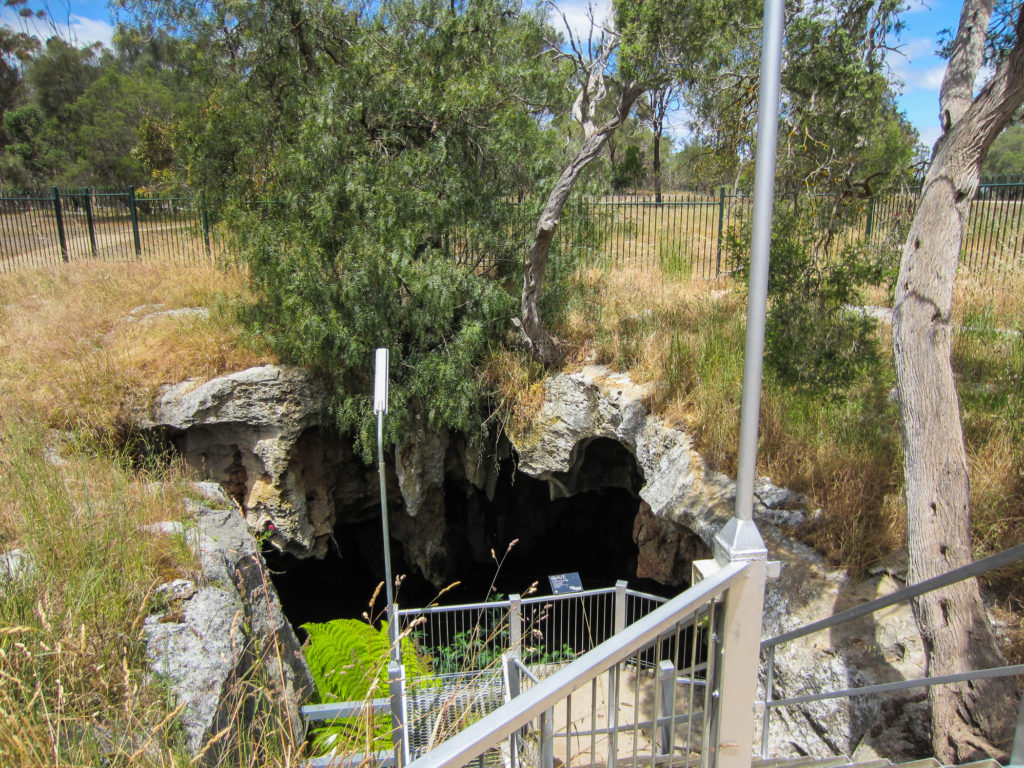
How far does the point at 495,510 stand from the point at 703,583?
11417 mm

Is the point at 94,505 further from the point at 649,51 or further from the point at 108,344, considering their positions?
the point at 649,51

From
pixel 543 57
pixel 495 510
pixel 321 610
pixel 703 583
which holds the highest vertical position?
pixel 543 57

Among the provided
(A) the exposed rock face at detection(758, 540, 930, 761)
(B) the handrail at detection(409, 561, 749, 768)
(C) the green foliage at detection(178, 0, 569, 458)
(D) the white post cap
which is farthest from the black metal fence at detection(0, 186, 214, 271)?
(B) the handrail at detection(409, 561, 749, 768)

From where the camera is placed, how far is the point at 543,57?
9.76 m

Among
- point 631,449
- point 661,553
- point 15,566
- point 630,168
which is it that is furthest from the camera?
point 630,168

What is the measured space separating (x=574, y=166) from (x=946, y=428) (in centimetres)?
501

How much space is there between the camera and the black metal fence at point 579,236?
1034 cm

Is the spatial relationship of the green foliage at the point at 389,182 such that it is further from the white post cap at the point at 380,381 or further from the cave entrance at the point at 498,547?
the cave entrance at the point at 498,547

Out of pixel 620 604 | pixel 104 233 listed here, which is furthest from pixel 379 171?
pixel 104 233

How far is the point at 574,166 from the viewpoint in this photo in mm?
8125

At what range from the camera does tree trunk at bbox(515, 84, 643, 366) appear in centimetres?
774

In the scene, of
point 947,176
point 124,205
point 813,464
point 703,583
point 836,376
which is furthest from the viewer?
point 124,205

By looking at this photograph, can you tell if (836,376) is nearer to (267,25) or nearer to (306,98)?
(306,98)

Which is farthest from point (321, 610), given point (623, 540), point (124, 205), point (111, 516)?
point (124, 205)
